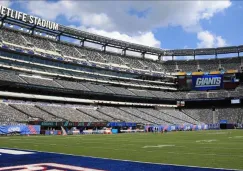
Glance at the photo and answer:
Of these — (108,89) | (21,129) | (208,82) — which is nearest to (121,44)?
(108,89)

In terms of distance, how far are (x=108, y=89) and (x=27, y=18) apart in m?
30.0

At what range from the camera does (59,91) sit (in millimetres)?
71875

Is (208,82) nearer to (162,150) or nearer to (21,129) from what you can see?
(21,129)

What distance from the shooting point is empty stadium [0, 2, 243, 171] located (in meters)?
58.0

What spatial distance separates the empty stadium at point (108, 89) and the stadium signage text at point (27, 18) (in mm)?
770

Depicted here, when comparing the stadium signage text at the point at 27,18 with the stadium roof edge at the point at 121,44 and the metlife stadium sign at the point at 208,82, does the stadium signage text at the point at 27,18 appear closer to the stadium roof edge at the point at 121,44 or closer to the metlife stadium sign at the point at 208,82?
the stadium roof edge at the point at 121,44

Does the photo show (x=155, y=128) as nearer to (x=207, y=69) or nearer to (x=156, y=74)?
(x=156, y=74)

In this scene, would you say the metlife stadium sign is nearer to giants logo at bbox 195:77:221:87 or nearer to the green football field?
giants logo at bbox 195:77:221:87

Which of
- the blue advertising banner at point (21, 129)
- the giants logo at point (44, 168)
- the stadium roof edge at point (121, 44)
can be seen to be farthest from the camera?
the stadium roof edge at point (121, 44)

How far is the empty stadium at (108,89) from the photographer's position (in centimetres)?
5797

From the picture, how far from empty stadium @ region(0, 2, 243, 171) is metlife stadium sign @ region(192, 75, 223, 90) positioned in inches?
13.4

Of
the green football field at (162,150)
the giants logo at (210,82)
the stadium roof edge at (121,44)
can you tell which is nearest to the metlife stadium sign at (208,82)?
the giants logo at (210,82)

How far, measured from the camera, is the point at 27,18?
71938mm

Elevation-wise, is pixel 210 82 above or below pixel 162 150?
above
